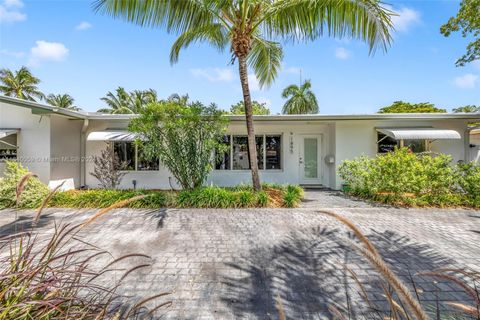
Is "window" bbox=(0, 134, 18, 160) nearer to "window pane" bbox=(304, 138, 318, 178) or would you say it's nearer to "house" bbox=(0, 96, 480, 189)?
"house" bbox=(0, 96, 480, 189)

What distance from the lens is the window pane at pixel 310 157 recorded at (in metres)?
14.8

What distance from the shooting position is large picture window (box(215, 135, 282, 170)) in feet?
47.5

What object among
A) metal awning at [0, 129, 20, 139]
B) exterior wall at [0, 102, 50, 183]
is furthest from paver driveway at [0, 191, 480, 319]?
metal awning at [0, 129, 20, 139]

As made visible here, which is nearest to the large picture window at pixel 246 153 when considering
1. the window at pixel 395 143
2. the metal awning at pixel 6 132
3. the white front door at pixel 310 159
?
the white front door at pixel 310 159

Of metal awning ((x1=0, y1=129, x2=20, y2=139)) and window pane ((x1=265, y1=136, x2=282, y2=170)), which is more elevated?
metal awning ((x1=0, y1=129, x2=20, y2=139))

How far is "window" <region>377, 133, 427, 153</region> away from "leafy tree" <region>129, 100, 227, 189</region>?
8.90 meters

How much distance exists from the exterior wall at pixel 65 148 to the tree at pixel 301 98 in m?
26.2

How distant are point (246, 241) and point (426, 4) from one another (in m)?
12.1

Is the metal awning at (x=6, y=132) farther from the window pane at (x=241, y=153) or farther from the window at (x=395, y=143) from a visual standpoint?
the window at (x=395, y=143)

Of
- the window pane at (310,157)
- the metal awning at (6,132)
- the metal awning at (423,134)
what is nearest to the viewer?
the metal awning at (6,132)

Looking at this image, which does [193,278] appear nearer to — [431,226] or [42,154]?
[431,226]

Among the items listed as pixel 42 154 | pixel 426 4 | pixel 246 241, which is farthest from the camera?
pixel 42 154

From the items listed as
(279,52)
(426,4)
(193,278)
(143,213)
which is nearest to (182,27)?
(279,52)

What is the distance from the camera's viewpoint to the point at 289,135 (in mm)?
14641
